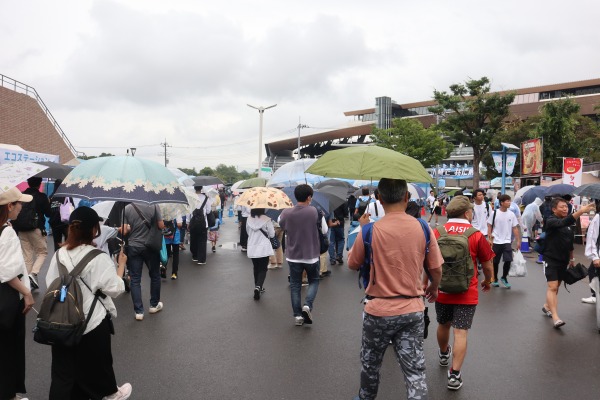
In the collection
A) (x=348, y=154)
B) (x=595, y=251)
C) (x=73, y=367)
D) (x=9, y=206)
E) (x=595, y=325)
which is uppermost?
(x=348, y=154)

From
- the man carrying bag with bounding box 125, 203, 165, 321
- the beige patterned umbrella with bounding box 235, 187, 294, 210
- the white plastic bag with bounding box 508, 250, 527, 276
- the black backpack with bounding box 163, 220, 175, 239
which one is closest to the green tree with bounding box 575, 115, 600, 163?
the white plastic bag with bounding box 508, 250, 527, 276

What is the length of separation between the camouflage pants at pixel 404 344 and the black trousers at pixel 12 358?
2.62 m

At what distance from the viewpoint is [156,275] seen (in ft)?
19.4

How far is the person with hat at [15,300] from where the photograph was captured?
312 centimetres

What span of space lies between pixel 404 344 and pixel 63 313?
7.37 ft

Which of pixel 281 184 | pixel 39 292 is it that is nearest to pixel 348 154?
pixel 39 292

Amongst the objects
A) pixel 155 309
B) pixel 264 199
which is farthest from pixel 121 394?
pixel 264 199

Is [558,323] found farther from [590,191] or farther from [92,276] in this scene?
[92,276]

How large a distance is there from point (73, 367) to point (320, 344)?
2.60m

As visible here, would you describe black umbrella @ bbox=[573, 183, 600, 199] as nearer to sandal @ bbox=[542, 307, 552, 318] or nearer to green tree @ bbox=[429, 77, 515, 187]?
sandal @ bbox=[542, 307, 552, 318]

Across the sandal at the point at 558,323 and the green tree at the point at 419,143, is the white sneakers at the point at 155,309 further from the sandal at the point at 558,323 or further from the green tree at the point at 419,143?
the green tree at the point at 419,143

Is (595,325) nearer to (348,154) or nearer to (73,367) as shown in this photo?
(348,154)

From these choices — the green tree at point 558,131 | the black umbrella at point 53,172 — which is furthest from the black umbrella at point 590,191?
the green tree at point 558,131

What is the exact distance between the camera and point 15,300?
3252 millimetres
